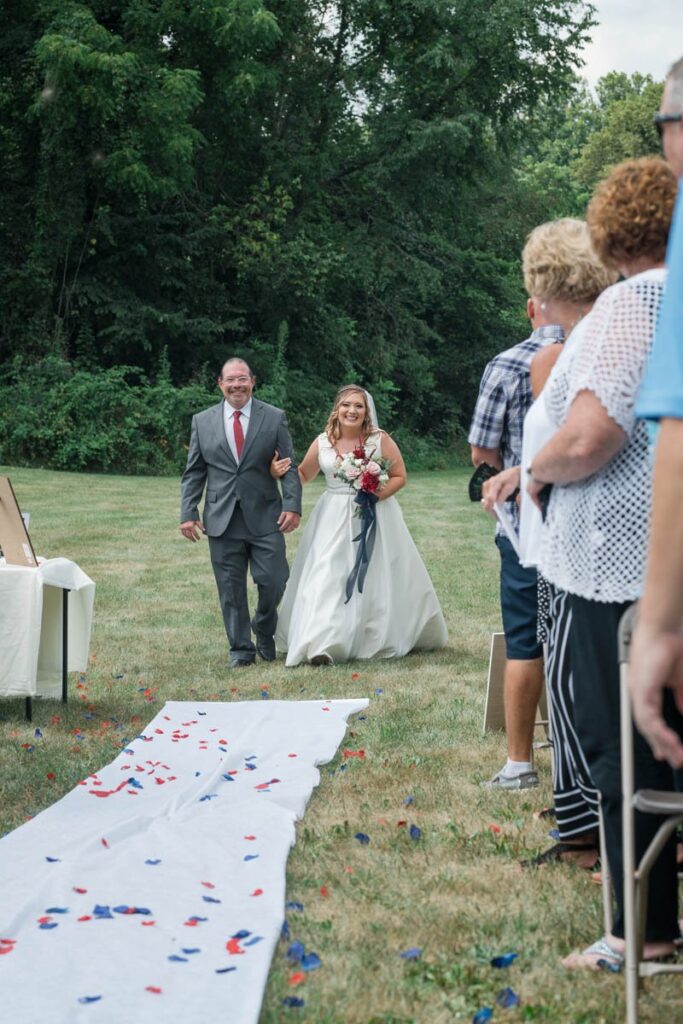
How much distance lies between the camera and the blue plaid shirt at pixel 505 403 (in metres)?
5.21

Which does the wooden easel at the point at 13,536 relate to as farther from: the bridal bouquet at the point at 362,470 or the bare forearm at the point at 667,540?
the bare forearm at the point at 667,540

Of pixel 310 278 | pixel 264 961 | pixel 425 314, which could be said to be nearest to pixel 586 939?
pixel 264 961

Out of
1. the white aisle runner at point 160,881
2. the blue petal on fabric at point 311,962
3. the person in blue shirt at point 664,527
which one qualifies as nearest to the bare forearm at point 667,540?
the person in blue shirt at point 664,527

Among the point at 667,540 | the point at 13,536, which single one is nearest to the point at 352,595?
the point at 13,536

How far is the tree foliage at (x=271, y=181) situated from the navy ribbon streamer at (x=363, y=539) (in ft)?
65.7

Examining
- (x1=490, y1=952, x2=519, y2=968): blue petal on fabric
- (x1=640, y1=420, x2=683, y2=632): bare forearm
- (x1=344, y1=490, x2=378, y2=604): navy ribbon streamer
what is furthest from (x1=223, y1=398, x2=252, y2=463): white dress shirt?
(x1=640, y1=420, x2=683, y2=632): bare forearm

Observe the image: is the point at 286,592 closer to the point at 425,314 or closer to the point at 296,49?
the point at 296,49

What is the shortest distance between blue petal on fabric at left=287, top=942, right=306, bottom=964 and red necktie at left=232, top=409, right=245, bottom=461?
5.60m

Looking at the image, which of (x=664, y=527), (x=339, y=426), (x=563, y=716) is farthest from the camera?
(x=339, y=426)

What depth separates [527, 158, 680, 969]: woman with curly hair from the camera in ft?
9.26

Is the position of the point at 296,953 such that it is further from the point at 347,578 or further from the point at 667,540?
the point at 347,578

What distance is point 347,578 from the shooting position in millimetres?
8859

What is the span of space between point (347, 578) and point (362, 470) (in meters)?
0.78

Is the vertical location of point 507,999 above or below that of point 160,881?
above
